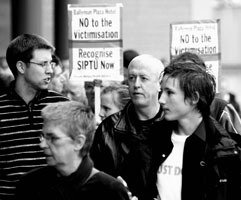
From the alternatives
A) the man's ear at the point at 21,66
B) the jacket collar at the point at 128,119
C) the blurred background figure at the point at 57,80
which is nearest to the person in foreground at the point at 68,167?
the jacket collar at the point at 128,119

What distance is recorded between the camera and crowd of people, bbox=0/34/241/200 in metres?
5.39

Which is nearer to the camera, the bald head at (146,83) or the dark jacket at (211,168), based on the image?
the dark jacket at (211,168)

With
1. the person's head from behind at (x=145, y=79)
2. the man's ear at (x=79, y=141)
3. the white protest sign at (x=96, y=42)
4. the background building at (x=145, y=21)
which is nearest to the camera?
the man's ear at (x=79, y=141)

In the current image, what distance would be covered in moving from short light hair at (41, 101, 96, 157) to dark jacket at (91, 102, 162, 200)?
3.64 feet

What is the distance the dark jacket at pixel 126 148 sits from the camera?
259 inches

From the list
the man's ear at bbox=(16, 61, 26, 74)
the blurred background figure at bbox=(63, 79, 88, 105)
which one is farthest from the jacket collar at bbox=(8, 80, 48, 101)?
the blurred background figure at bbox=(63, 79, 88, 105)

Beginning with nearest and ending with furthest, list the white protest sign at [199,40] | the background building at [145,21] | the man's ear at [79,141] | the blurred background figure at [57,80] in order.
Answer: the man's ear at [79,141] → the white protest sign at [199,40] → the blurred background figure at [57,80] → the background building at [145,21]

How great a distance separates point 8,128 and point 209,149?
59.3 inches

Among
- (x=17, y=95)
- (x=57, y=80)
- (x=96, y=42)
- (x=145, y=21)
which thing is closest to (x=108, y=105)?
(x=96, y=42)

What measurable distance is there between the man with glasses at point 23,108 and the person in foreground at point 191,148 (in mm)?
934

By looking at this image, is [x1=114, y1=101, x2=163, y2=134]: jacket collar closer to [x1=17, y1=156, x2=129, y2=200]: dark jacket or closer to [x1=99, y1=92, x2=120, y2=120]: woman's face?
[x1=99, y1=92, x2=120, y2=120]: woman's face

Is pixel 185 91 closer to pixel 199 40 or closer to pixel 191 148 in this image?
pixel 191 148

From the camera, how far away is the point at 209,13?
88.1 ft

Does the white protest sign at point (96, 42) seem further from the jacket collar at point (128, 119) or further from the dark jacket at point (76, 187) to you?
the dark jacket at point (76, 187)
